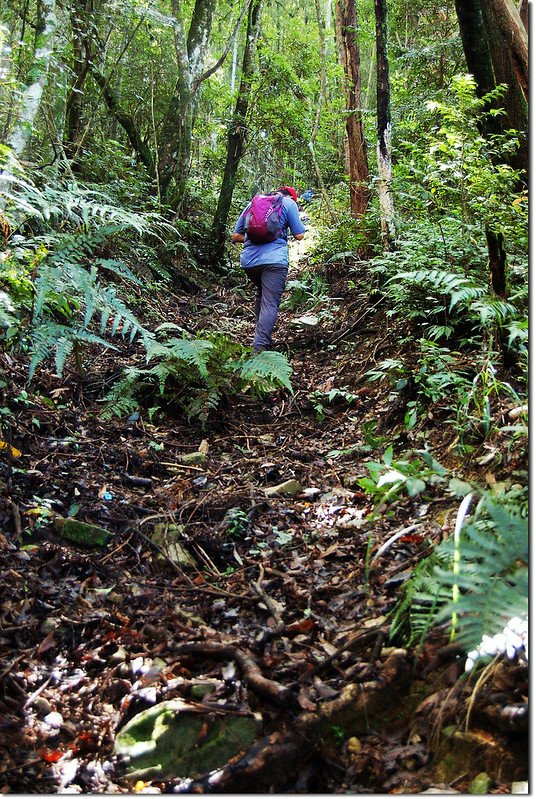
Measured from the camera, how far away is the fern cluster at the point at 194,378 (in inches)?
197

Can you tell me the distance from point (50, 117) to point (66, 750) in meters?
7.38

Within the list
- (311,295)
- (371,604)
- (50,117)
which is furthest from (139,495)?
(50,117)

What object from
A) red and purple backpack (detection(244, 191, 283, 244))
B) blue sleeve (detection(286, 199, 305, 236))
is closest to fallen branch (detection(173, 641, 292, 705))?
red and purple backpack (detection(244, 191, 283, 244))

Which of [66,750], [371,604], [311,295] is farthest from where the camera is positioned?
[311,295]

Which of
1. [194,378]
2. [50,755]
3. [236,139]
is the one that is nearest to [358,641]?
[50,755]

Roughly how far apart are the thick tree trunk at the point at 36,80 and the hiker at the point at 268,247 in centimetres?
233

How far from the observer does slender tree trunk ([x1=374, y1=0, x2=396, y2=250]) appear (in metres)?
6.27

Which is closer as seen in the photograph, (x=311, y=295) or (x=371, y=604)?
(x=371, y=604)

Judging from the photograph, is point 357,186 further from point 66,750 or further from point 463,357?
point 66,750

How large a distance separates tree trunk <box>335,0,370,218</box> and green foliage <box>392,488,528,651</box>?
6.84 m

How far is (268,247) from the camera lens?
632 centimetres

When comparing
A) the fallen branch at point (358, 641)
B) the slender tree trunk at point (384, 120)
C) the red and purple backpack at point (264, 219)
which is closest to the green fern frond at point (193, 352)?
the red and purple backpack at point (264, 219)

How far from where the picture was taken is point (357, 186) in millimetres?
8648

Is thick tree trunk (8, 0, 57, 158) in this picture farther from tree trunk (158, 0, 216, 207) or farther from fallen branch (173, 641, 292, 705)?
fallen branch (173, 641, 292, 705)
